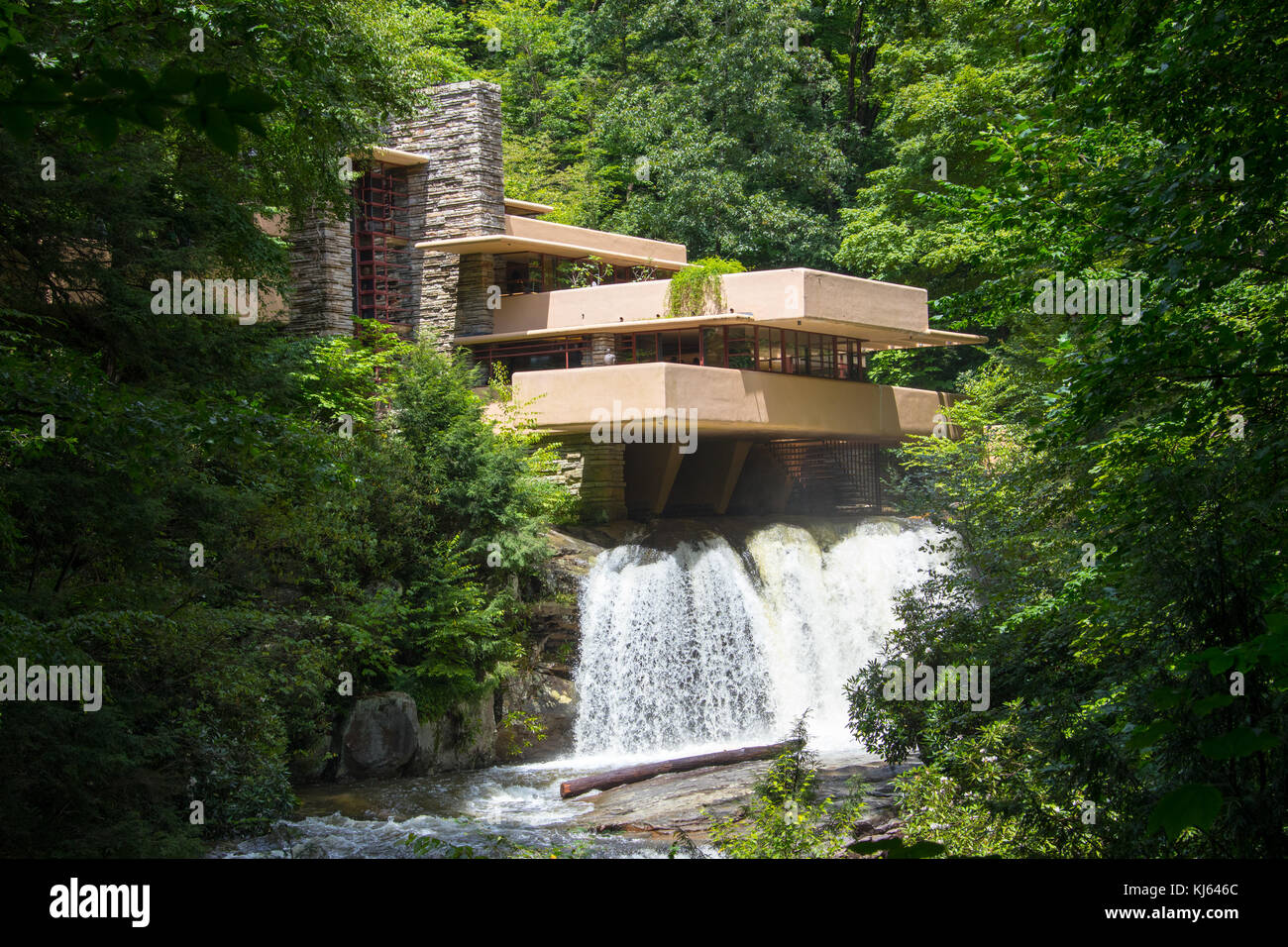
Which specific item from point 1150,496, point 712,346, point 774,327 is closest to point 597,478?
point 712,346

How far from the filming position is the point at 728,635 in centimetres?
2144

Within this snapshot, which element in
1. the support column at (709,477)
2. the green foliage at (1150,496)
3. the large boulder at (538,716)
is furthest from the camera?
the support column at (709,477)

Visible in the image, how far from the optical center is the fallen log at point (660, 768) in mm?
16359

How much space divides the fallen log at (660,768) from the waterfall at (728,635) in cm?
157

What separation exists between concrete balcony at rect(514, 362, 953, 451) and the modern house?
0.04 m

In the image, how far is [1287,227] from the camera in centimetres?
798

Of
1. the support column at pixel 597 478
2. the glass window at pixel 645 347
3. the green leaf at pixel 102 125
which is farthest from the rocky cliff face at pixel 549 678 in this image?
the green leaf at pixel 102 125

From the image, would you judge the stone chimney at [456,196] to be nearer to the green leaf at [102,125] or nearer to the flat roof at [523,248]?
the flat roof at [523,248]

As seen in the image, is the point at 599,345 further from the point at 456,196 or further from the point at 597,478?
the point at 456,196

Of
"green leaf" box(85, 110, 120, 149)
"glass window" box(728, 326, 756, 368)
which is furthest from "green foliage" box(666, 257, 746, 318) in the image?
"green leaf" box(85, 110, 120, 149)

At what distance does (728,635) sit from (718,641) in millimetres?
259

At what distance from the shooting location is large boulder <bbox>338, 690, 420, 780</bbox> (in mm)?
17156

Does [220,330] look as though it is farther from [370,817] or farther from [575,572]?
[575,572]
